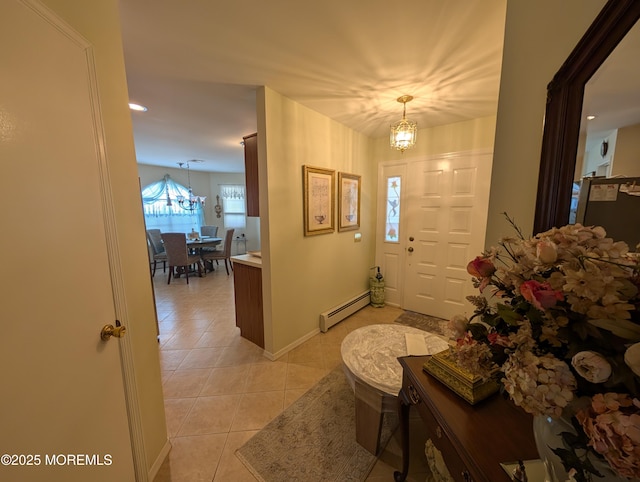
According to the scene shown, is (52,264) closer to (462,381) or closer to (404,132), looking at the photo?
(462,381)

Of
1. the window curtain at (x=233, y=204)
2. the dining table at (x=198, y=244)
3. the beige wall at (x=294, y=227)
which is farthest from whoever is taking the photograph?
the window curtain at (x=233, y=204)

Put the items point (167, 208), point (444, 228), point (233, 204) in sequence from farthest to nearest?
1. point (233, 204)
2. point (167, 208)
3. point (444, 228)

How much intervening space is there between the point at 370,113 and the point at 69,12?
92.4 inches

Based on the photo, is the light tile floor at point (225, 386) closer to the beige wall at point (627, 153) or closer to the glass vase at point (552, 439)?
the glass vase at point (552, 439)

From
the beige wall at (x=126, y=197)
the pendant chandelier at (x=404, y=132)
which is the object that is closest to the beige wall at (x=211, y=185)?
the pendant chandelier at (x=404, y=132)

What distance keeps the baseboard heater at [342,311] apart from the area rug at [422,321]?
0.54m

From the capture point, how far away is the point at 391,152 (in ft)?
10.9

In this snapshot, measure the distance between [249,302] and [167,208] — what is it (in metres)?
4.91

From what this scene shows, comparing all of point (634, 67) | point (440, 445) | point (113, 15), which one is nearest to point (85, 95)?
point (113, 15)

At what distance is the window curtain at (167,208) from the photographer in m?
5.76

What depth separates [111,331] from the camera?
1.00 metres

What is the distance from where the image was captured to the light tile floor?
138 centimetres

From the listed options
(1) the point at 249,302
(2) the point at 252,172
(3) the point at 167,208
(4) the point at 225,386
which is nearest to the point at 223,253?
(3) the point at 167,208

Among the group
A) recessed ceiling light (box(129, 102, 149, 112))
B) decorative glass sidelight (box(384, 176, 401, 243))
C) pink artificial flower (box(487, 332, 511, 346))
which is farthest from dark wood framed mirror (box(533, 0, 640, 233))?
recessed ceiling light (box(129, 102, 149, 112))
